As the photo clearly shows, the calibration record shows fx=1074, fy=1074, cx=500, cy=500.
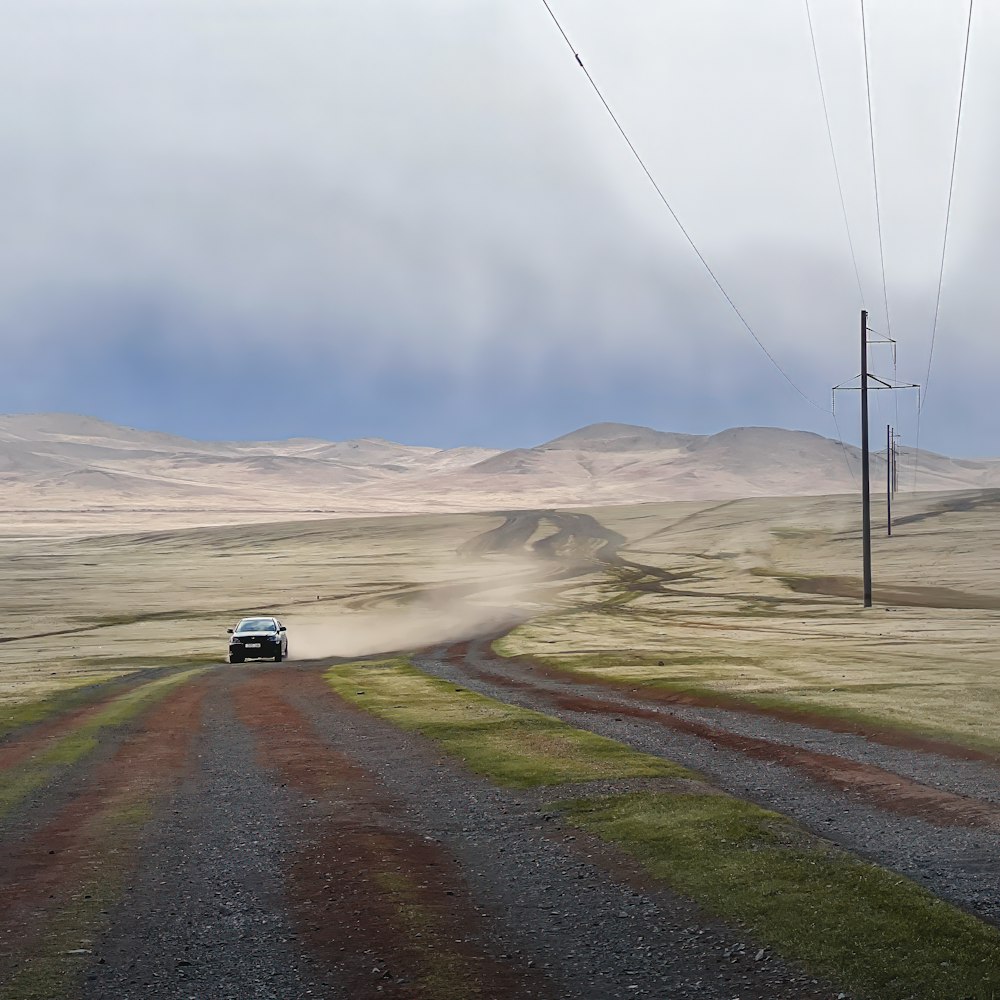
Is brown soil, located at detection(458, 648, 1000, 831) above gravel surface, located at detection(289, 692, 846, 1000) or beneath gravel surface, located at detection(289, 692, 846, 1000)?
beneath

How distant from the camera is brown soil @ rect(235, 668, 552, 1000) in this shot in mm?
9953

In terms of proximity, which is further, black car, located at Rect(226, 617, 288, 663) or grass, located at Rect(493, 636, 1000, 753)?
black car, located at Rect(226, 617, 288, 663)

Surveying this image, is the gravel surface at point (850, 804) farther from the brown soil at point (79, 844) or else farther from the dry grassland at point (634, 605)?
the brown soil at point (79, 844)

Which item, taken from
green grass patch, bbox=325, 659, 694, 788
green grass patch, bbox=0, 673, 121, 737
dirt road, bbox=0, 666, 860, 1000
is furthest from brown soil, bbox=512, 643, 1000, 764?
green grass patch, bbox=0, 673, 121, 737

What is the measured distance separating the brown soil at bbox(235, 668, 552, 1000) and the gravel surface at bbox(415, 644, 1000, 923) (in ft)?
17.7

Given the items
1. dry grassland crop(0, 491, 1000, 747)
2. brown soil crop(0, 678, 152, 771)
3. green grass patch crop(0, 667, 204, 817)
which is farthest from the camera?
dry grassland crop(0, 491, 1000, 747)

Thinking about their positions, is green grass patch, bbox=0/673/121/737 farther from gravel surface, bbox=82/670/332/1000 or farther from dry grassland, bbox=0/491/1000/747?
gravel surface, bbox=82/670/332/1000

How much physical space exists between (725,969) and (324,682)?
32.6 meters

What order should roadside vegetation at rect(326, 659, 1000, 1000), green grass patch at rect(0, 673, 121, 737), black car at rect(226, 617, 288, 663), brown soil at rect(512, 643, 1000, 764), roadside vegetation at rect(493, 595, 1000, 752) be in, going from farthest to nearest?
black car at rect(226, 617, 288, 663) → green grass patch at rect(0, 673, 121, 737) → roadside vegetation at rect(493, 595, 1000, 752) → brown soil at rect(512, 643, 1000, 764) → roadside vegetation at rect(326, 659, 1000, 1000)

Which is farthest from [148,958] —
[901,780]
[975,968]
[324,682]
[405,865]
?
[324,682]

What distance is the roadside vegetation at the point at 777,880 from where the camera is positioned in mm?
9930

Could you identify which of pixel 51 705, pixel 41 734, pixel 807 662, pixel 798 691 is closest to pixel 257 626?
pixel 51 705

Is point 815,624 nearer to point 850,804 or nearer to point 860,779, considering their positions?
point 860,779

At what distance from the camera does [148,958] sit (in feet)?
35.2
